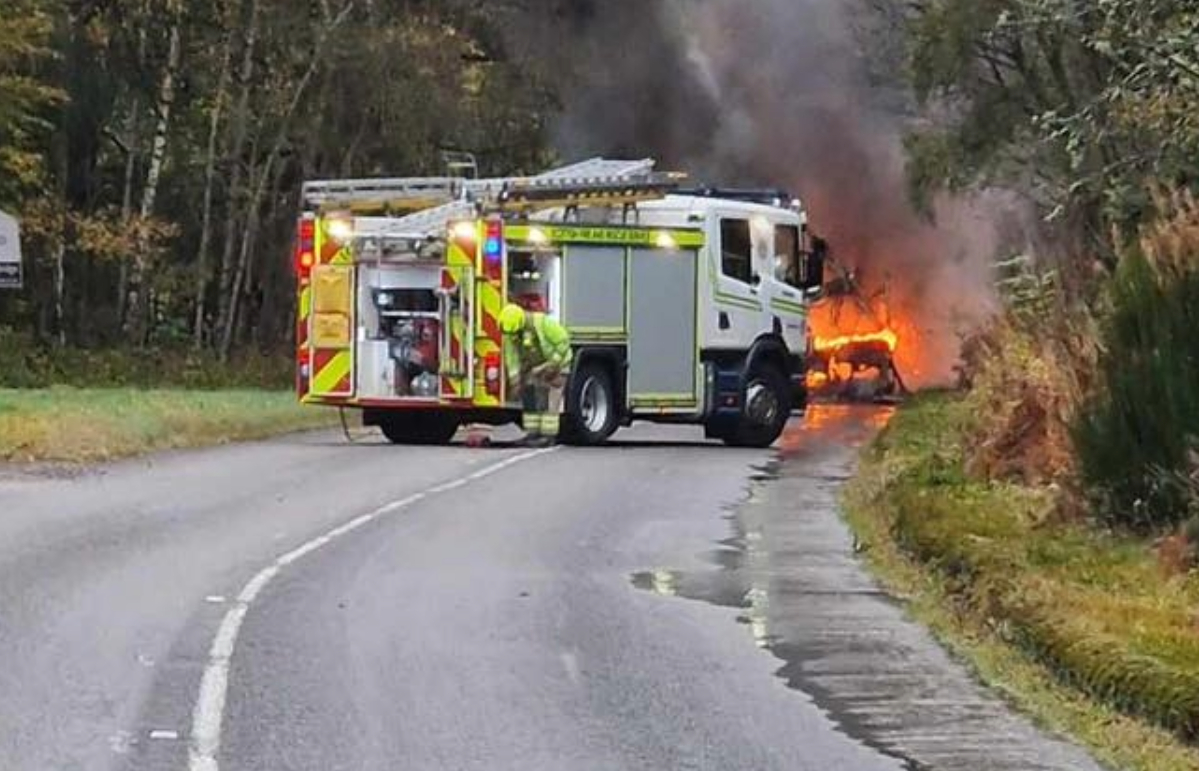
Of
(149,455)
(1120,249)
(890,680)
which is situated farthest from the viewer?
(149,455)

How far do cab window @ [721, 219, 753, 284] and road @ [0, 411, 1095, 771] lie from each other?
26.6 feet

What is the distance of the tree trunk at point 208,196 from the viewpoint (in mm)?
40312

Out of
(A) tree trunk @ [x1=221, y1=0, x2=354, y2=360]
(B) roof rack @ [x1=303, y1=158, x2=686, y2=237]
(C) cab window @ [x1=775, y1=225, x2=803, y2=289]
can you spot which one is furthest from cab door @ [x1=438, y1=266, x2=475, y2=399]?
(A) tree trunk @ [x1=221, y1=0, x2=354, y2=360]

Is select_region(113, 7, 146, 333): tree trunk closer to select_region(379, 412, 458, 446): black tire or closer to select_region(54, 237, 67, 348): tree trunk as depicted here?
select_region(54, 237, 67, 348): tree trunk

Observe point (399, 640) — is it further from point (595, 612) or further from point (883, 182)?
point (883, 182)

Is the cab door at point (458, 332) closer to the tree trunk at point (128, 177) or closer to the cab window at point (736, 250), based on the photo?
the cab window at point (736, 250)

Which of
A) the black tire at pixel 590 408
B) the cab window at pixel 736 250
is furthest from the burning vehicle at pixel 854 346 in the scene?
the black tire at pixel 590 408

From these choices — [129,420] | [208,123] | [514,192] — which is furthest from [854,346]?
[129,420]

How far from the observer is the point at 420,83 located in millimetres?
38688

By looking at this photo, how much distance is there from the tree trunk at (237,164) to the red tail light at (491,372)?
1695 cm

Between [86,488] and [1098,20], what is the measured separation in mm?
8364

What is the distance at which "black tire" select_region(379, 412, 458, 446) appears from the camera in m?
25.8

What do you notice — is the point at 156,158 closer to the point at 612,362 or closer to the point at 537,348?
the point at 612,362

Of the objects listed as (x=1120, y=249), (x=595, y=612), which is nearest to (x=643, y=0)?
(x=1120, y=249)
